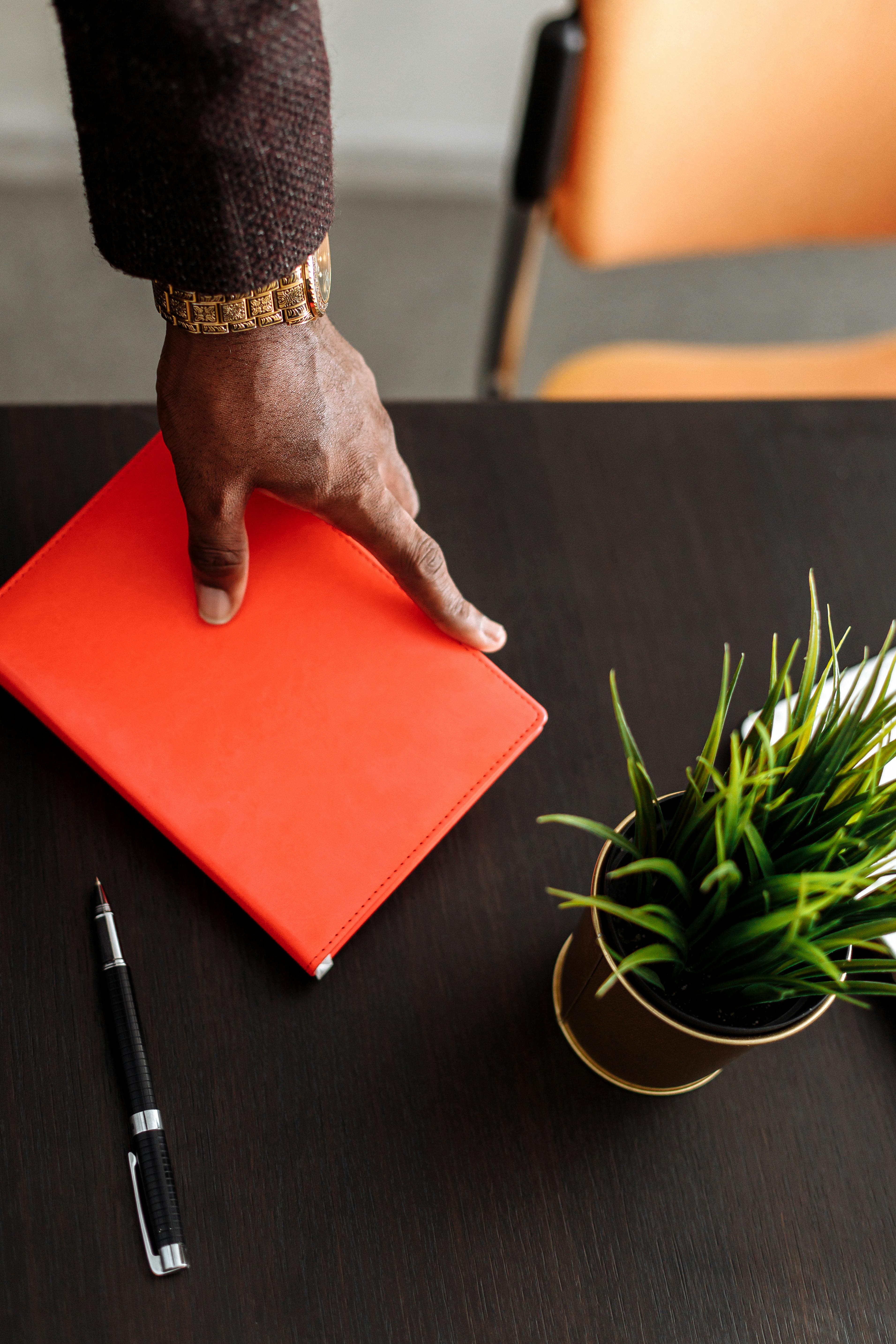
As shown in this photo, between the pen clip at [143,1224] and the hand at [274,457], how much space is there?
0.30 m

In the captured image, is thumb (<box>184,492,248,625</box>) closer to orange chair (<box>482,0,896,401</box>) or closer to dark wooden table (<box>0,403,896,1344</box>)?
dark wooden table (<box>0,403,896,1344</box>)

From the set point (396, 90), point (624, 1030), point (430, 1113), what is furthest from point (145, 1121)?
point (396, 90)

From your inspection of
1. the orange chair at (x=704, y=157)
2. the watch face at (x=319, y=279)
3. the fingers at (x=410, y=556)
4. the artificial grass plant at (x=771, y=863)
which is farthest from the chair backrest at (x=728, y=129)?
the artificial grass plant at (x=771, y=863)

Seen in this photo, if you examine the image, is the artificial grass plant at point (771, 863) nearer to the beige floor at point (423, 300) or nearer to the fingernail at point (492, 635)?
the fingernail at point (492, 635)

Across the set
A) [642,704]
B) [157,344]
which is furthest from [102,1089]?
[157,344]

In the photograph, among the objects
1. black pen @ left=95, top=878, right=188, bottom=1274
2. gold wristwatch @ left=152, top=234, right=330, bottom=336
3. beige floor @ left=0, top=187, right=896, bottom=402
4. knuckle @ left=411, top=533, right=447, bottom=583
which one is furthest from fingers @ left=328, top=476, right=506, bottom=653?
beige floor @ left=0, top=187, right=896, bottom=402

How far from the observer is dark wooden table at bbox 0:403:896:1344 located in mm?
493

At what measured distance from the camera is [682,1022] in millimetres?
446

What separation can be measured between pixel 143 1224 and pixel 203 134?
551 mm

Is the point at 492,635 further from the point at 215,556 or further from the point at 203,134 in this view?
the point at 203,134

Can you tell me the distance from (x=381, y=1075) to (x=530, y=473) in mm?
429

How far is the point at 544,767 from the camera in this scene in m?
0.64

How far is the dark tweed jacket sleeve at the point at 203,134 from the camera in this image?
460mm

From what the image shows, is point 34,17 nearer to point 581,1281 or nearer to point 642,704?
point 642,704
